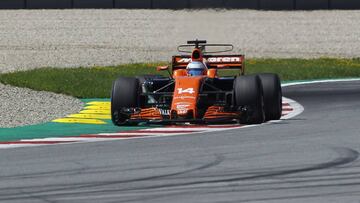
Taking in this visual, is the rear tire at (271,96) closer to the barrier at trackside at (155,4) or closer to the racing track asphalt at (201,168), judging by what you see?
the racing track asphalt at (201,168)

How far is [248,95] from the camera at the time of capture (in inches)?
664

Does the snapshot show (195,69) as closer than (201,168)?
No

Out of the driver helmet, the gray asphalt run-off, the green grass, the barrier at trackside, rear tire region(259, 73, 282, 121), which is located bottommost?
the gray asphalt run-off

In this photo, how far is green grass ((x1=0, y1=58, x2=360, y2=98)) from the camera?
2464 centimetres

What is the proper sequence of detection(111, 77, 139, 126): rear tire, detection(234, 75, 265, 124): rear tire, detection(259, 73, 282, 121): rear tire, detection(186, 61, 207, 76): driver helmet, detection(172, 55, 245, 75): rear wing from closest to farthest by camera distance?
detection(234, 75, 265, 124): rear tire, detection(111, 77, 139, 126): rear tire, detection(259, 73, 282, 121): rear tire, detection(186, 61, 207, 76): driver helmet, detection(172, 55, 245, 75): rear wing

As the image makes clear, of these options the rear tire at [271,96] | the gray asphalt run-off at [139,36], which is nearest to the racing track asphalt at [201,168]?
the rear tire at [271,96]

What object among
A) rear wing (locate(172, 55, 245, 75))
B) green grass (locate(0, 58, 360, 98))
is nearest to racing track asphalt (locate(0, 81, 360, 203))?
rear wing (locate(172, 55, 245, 75))

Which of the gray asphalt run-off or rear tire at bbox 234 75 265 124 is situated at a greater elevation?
rear tire at bbox 234 75 265 124

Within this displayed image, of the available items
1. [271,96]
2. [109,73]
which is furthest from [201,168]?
[109,73]

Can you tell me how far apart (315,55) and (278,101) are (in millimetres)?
20160

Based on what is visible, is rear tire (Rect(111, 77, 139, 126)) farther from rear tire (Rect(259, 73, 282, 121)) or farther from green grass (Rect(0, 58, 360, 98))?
green grass (Rect(0, 58, 360, 98))

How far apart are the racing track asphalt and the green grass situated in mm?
8194

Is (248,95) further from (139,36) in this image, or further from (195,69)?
(139,36)

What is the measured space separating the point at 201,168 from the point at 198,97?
4.70m
